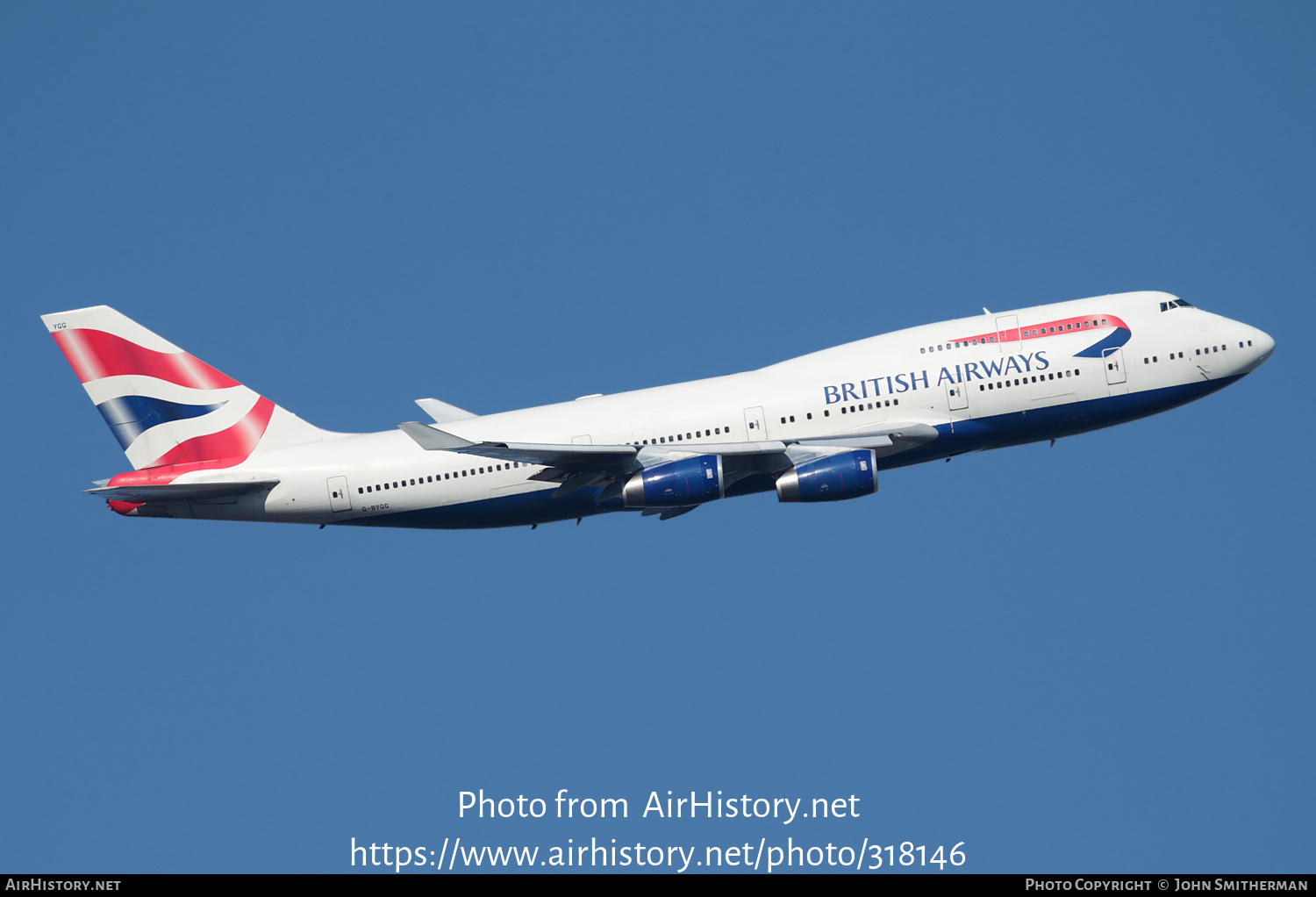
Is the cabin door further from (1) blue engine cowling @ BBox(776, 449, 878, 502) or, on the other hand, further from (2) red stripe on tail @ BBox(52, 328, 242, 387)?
(2) red stripe on tail @ BBox(52, 328, 242, 387)

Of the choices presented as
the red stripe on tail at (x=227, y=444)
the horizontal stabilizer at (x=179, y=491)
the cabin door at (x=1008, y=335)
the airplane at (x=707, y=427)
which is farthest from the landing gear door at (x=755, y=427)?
the red stripe on tail at (x=227, y=444)

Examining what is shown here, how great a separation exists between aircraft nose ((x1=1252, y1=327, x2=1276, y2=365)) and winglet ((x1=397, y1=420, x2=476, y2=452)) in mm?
27098

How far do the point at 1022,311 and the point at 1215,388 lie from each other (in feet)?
23.7

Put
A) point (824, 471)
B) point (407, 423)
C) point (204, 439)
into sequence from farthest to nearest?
point (204, 439) → point (824, 471) → point (407, 423)

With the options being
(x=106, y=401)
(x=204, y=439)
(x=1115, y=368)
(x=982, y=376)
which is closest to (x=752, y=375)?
(x=982, y=376)

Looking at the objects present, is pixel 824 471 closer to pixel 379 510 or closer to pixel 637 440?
pixel 637 440

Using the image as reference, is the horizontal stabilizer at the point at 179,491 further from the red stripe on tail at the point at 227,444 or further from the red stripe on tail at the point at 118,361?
the red stripe on tail at the point at 118,361

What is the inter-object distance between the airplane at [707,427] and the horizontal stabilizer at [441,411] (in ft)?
7.48

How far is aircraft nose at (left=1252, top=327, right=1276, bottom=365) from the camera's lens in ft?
147

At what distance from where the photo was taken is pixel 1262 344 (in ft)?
148

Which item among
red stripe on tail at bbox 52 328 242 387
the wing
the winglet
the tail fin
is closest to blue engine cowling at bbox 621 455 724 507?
the wing

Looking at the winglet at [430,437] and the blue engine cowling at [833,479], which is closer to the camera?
the winglet at [430,437]

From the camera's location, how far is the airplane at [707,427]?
4309 centimetres

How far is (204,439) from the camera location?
47.1 meters
